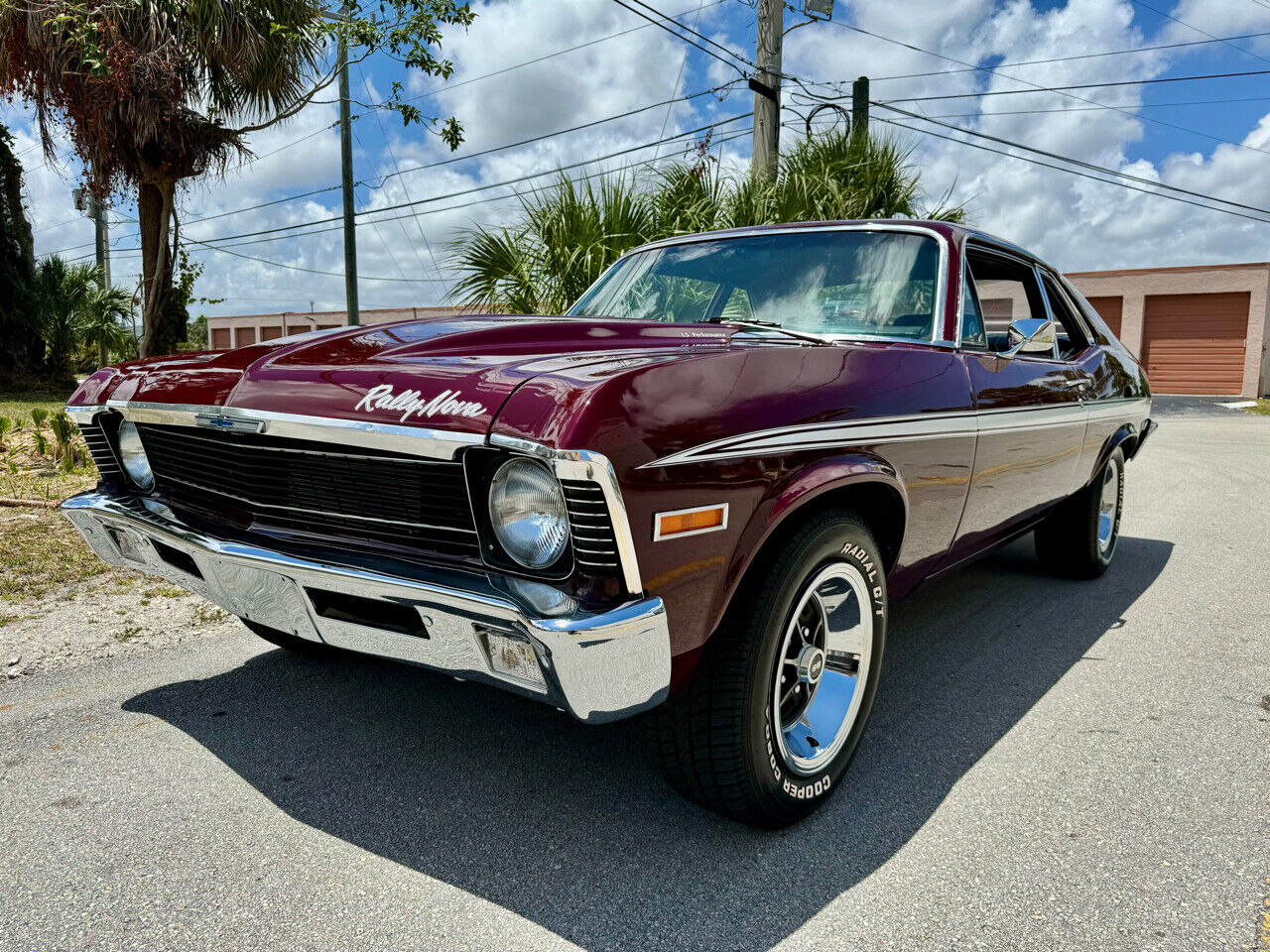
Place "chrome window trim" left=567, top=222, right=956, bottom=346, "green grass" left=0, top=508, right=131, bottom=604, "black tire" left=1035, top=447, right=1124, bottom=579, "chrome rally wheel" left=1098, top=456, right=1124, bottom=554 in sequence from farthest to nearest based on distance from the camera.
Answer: "chrome rally wheel" left=1098, top=456, right=1124, bottom=554, "black tire" left=1035, top=447, right=1124, bottom=579, "green grass" left=0, top=508, right=131, bottom=604, "chrome window trim" left=567, top=222, right=956, bottom=346

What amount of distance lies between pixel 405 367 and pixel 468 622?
24.2 inches

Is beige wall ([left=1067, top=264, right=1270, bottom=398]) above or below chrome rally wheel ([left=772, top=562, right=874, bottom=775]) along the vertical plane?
above

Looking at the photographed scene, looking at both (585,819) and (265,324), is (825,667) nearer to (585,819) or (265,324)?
(585,819)

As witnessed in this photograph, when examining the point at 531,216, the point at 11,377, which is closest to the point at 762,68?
the point at 531,216

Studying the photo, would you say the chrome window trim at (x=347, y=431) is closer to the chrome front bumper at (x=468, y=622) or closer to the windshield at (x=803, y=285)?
the chrome front bumper at (x=468, y=622)

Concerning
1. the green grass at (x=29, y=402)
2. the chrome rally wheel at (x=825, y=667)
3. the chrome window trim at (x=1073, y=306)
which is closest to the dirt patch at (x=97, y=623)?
the chrome rally wheel at (x=825, y=667)

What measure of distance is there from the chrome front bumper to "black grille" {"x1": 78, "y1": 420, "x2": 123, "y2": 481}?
67 cm

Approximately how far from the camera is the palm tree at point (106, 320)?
51.3 feet

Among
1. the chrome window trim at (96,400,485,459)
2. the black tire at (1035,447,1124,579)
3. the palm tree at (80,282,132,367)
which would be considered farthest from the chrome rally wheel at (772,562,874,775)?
the palm tree at (80,282,132,367)

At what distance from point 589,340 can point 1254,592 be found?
3.93 metres

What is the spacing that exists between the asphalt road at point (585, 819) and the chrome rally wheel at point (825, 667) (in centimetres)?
20

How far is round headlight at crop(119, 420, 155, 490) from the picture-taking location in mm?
2738

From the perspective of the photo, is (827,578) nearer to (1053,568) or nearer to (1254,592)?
(1053,568)

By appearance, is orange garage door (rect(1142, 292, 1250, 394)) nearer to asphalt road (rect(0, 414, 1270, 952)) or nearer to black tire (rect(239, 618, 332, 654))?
asphalt road (rect(0, 414, 1270, 952))
